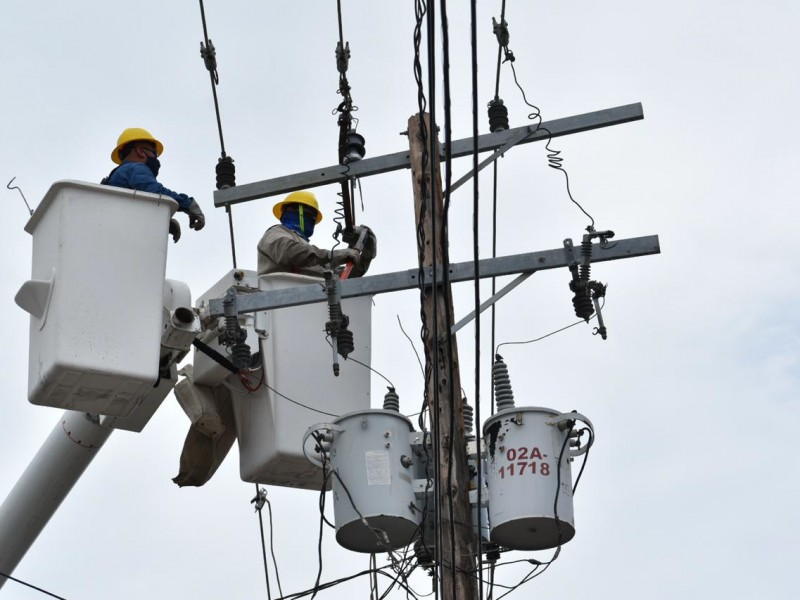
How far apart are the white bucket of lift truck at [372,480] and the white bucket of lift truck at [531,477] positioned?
17.8 inches

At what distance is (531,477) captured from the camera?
29.2 feet

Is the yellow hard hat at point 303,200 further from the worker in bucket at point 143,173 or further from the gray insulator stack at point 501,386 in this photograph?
the gray insulator stack at point 501,386

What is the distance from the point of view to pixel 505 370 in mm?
9477

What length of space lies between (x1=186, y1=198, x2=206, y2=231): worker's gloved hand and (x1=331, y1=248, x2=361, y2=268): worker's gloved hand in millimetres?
1035

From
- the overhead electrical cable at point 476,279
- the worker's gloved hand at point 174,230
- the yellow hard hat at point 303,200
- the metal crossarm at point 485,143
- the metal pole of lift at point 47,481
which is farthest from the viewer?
the yellow hard hat at point 303,200

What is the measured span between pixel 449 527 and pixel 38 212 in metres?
3.14

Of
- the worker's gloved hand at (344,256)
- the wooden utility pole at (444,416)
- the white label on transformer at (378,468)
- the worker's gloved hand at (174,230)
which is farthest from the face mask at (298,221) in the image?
the white label on transformer at (378,468)

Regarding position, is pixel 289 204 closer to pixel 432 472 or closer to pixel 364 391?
pixel 364 391

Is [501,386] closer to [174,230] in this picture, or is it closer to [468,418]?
[468,418]

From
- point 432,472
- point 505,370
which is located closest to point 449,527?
point 432,472

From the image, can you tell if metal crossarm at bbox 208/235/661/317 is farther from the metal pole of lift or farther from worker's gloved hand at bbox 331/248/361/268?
the metal pole of lift

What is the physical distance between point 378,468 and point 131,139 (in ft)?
10.7

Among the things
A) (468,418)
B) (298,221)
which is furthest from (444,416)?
(298,221)

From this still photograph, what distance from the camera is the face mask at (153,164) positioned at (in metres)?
11.1
